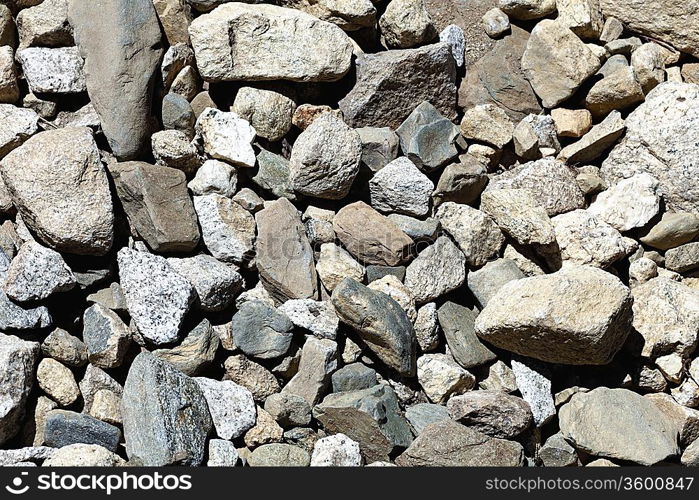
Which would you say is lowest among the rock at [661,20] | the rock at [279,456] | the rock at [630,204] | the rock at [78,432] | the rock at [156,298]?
the rock at [279,456]

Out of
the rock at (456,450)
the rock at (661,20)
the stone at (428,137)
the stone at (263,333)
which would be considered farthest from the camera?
the rock at (661,20)

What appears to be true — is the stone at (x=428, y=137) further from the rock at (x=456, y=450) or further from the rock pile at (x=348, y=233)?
the rock at (x=456, y=450)

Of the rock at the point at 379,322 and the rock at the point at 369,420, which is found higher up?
the rock at the point at 379,322

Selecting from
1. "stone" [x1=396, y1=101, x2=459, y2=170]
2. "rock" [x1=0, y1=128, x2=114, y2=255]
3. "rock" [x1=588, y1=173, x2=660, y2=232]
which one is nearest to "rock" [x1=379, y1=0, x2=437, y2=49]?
"stone" [x1=396, y1=101, x2=459, y2=170]

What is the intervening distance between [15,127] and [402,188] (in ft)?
5.03

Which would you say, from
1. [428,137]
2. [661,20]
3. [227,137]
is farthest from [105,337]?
[661,20]

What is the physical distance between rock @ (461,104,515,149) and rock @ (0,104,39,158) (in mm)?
1777

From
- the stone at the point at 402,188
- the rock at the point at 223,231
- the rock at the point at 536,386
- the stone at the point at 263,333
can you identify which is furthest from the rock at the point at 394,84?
the rock at the point at 536,386

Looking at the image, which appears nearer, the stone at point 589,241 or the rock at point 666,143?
the stone at point 589,241

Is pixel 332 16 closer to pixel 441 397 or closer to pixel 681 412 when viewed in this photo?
pixel 441 397

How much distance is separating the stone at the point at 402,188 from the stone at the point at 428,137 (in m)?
0.06

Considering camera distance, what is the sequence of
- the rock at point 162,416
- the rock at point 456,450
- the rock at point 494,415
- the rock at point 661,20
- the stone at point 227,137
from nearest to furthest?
the rock at point 162,416
the rock at point 456,450
the rock at point 494,415
the stone at point 227,137
the rock at point 661,20

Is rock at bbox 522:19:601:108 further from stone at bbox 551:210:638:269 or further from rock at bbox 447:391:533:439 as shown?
rock at bbox 447:391:533:439

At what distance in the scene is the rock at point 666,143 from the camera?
3549 mm
